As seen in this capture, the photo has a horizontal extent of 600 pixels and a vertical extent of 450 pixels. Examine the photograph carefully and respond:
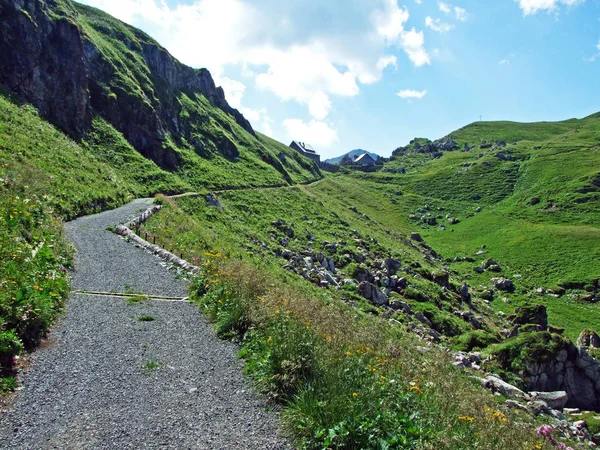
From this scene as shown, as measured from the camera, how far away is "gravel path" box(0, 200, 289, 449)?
22.6 feet

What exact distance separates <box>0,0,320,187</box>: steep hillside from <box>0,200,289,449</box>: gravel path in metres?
47.4

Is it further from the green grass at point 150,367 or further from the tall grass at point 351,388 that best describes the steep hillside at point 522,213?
the green grass at point 150,367

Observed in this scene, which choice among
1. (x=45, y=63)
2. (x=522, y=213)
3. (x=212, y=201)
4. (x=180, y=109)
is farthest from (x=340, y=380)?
(x=522, y=213)

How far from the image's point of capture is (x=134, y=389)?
848 cm

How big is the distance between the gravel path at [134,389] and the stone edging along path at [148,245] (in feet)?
17.7

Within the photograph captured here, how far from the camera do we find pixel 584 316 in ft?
150

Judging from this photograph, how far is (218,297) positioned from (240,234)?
86.9 ft

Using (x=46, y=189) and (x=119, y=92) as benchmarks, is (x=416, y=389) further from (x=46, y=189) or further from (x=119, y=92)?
(x=119, y=92)

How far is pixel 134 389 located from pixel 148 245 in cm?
1592

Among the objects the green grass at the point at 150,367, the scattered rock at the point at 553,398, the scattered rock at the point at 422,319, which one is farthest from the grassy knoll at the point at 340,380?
the scattered rock at the point at 422,319

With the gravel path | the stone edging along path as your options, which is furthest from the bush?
the gravel path

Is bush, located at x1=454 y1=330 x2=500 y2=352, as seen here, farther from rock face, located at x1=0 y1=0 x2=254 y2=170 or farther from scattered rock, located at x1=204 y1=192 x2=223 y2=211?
rock face, located at x1=0 y1=0 x2=254 y2=170

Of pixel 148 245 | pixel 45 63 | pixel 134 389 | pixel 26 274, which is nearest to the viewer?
pixel 134 389

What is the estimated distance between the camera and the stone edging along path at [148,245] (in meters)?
19.7
